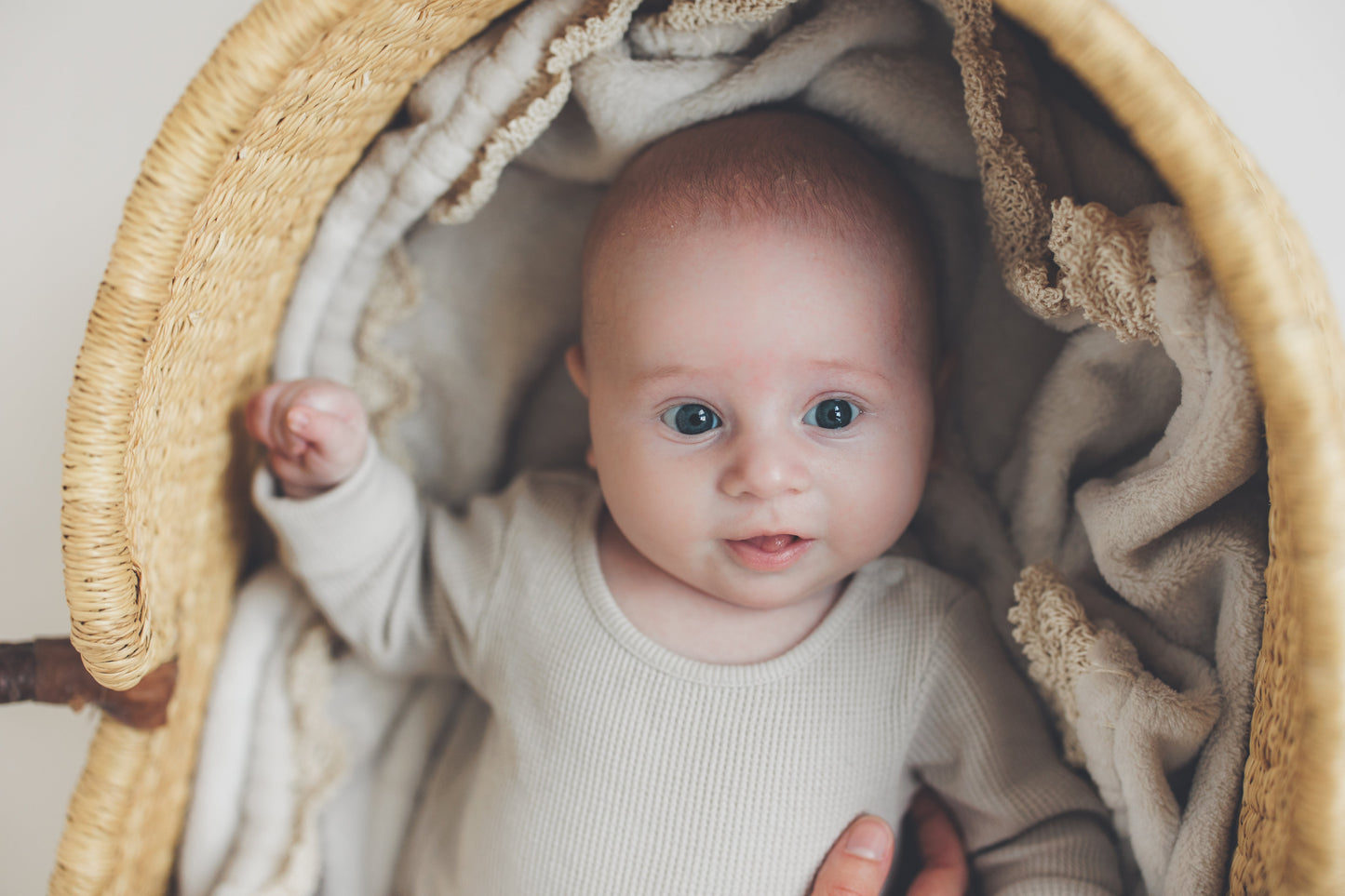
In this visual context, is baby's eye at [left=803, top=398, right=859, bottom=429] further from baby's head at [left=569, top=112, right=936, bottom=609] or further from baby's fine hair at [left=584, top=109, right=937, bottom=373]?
baby's fine hair at [left=584, top=109, right=937, bottom=373]

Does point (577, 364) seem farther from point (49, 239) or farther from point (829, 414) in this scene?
point (49, 239)

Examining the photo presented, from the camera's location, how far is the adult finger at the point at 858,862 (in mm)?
821

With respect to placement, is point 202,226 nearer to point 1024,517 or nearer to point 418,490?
point 418,490

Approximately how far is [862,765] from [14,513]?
1.10 meters

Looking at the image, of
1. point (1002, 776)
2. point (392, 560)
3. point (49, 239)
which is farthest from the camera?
point (49, 239)

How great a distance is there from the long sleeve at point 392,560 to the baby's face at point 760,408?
22 cm

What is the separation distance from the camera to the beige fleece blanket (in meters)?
0.71

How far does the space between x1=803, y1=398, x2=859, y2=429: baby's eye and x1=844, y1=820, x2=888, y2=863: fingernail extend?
35 centimetres

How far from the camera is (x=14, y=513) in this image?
127 centimetres

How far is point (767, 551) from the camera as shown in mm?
821

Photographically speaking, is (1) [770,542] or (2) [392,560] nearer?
(1) [770,542]

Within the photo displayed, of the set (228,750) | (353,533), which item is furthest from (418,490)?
(228,750)

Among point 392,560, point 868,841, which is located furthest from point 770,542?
point 392,560

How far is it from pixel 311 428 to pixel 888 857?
0.63m
